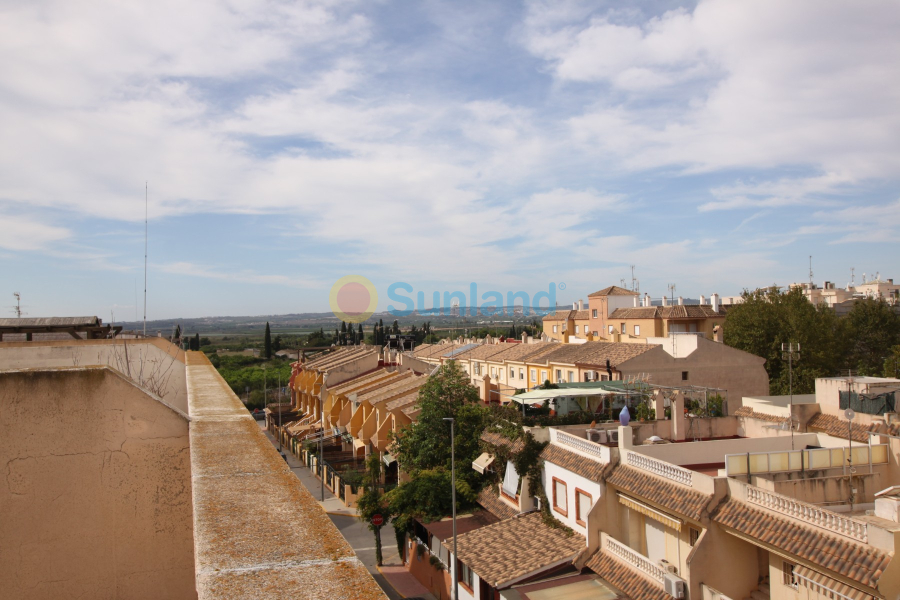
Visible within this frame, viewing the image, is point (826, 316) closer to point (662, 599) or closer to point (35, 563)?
point (662, 599)

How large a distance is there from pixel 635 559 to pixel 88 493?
40.7 ft

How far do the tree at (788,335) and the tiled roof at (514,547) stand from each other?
A: 2929 centimetres

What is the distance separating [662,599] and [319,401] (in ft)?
133

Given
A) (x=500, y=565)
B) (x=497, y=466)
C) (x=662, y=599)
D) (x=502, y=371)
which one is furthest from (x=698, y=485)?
(x=502, y=371)

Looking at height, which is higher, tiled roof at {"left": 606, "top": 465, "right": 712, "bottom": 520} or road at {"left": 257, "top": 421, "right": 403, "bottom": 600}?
tiled roof at {"left": 606, "top": 465, "right": 712, "bottom": 520}

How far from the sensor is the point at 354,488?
106ft

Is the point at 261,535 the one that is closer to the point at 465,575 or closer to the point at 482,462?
the point at 465,575

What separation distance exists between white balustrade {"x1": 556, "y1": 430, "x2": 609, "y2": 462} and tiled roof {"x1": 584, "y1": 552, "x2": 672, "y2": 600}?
97.6 inches

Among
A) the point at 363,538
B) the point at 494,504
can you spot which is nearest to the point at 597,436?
the point at 494,504

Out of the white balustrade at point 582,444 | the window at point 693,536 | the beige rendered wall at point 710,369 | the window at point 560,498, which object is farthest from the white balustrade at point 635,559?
the beige rendered wall at point 710,369

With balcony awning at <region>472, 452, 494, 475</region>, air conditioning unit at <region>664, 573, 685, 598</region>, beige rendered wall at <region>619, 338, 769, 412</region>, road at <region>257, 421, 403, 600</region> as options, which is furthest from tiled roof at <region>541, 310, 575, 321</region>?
air conditioning unit at <region>664, 573, 685, 598</region>

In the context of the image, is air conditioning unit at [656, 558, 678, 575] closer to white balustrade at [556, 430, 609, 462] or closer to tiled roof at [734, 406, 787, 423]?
white balustrade at [556, 430, 609, 462]

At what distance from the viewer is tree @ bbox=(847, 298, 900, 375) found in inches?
2065

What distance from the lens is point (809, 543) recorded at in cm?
1042
